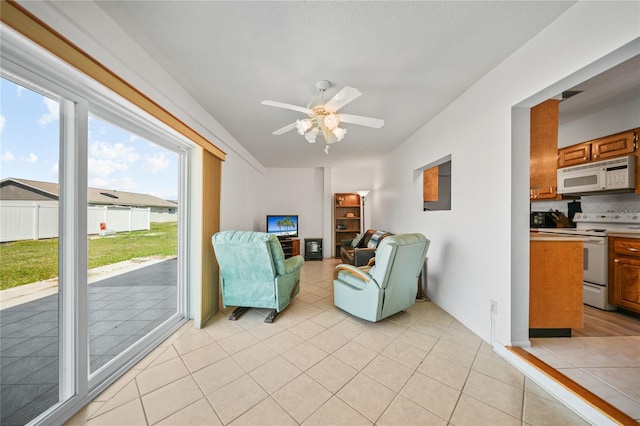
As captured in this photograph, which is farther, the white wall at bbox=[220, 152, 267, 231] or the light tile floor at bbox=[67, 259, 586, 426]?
the white wall at bbox=[220, 152, 267, 231]

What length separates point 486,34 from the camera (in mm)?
1427

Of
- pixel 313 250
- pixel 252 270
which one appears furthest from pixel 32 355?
pixel 313 250

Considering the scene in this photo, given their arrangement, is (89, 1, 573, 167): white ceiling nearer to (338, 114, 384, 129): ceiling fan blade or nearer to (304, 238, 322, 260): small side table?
(338, 114, 384, 129): ceiling fan blade

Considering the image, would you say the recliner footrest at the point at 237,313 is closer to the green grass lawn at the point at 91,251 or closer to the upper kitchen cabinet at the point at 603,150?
the green grass lawn at the point at 91,251

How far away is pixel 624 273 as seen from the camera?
2.23 m

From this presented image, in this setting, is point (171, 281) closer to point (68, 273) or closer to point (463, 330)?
point (68, 273)

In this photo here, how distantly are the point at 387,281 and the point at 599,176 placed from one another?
2.92 m

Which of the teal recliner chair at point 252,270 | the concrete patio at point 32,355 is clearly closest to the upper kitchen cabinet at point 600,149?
the teal recliner chair at point 252,270

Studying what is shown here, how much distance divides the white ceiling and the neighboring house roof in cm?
97

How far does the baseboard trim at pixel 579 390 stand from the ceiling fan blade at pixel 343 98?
230 cm

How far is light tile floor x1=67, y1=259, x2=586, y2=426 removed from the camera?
47.3 inches

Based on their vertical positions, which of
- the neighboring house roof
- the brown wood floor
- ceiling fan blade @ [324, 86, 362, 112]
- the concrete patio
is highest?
ceiling fan blade @ [324, 86, 362, 112]

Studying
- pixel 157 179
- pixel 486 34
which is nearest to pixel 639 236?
pixel 486 34

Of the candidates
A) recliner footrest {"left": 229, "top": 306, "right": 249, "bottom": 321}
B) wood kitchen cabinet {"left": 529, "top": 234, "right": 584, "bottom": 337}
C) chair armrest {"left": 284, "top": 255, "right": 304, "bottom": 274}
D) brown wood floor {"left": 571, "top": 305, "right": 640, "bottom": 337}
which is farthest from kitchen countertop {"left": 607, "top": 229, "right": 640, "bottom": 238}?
recliner footrest {"left": 229, "top": 306, "right": 249, "bottom": 321}
